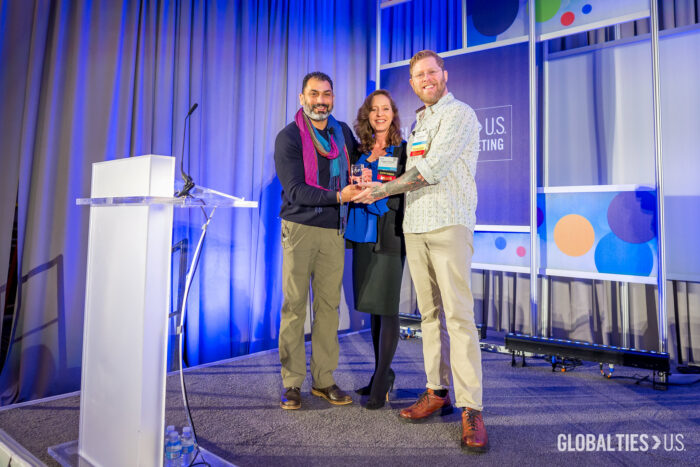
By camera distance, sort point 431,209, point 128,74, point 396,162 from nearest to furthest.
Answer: point 431,209
point 396,162
point 128,74

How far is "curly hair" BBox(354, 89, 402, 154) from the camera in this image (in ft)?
7.17

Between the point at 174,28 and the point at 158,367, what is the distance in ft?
7.64

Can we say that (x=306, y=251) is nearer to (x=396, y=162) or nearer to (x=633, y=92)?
(x=396, y=162)

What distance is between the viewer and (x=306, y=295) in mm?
2219

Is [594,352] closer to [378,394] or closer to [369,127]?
[378,394]

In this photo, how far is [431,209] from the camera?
71.7 inches

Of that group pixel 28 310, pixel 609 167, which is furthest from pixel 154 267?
pixel 609 167

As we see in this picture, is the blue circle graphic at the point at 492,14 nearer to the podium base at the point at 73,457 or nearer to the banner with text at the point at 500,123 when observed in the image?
the banner with text at the point at 500,123

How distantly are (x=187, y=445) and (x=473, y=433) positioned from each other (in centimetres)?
101

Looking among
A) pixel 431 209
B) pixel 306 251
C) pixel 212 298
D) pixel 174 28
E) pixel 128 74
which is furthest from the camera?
pixel 212 298

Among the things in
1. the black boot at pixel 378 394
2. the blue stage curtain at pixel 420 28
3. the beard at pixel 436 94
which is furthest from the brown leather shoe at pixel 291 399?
the blue stage curtain at pixel 420 28

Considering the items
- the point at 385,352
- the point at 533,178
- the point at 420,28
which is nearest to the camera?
the point at 385,352

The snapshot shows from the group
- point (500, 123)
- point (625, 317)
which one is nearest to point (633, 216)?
point (625, 317)

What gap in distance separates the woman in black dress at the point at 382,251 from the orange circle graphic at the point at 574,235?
5.51ft
